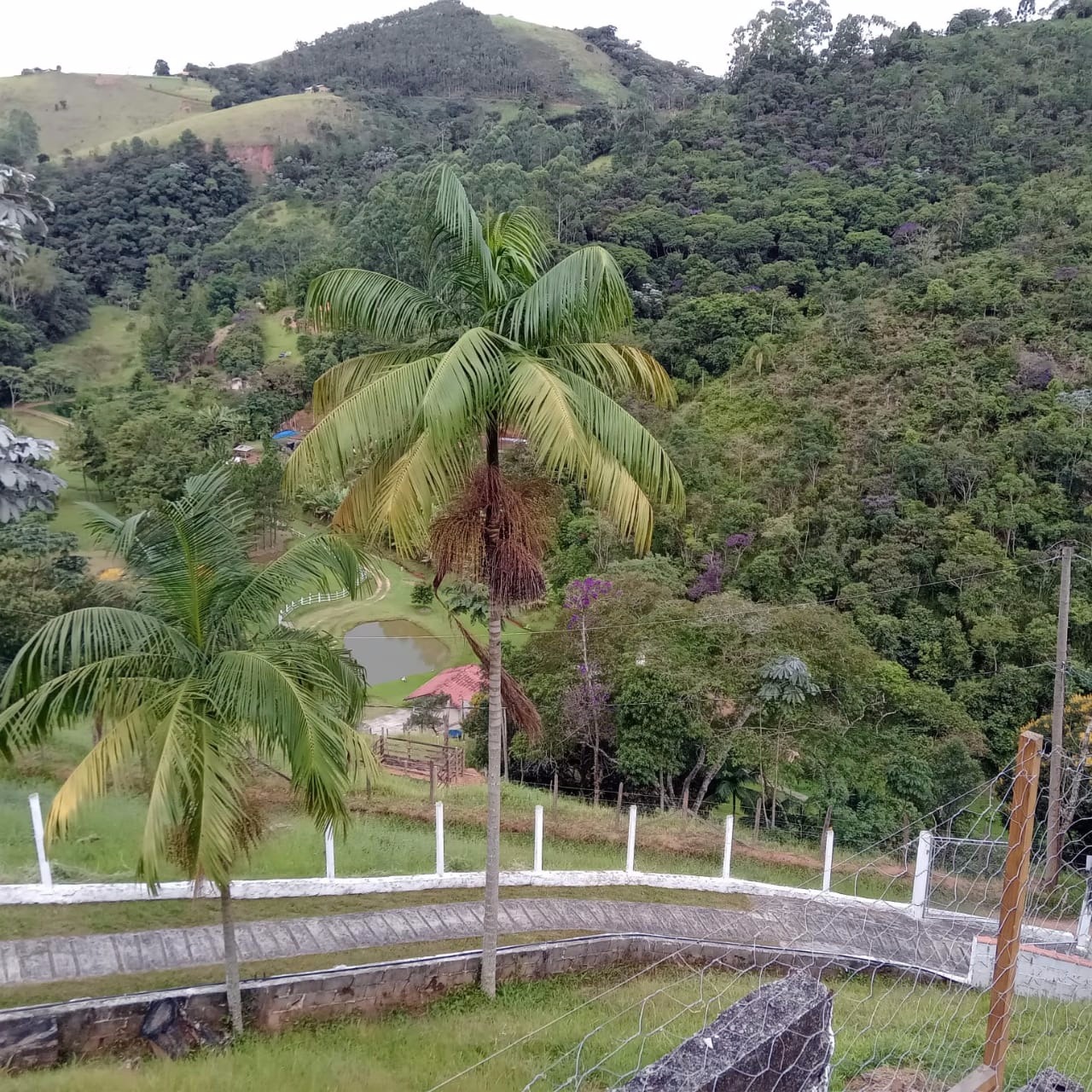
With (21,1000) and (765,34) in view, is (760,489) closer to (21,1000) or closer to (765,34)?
(21,1000)

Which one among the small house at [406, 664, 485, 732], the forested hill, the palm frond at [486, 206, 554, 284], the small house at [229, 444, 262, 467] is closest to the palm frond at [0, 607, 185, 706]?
the palm frond at [486, 206, 554, 284]

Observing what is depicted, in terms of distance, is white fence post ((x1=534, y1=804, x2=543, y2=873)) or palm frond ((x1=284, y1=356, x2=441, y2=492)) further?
white fence post ((x1=534, y1=804, x2=543, y2=873))

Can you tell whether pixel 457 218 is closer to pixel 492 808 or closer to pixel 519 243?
pixel 519 243

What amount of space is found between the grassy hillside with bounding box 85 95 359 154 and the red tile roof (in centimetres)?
8433

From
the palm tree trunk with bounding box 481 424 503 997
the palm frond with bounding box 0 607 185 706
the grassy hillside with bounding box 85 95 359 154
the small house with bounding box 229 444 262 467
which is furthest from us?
the grassy hillside with bounding box 85 95 359 154

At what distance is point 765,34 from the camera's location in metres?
66.1

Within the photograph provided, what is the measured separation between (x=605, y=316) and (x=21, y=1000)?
6.58 meters

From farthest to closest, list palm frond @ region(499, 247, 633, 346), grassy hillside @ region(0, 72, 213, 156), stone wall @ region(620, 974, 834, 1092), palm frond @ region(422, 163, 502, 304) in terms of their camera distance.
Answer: grassy hillside @ region(0, 72, 213, 156)
palm frond @ region(422, 163, 502, 304)
palm frond @ region(499, 247, 633, 346)
stone wall @ region(620, 974, 834, 1092)

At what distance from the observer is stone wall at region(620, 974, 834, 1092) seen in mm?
2820

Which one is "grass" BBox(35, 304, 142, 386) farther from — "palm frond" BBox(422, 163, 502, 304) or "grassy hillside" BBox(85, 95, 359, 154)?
"palm frond" BBox(422, 163, 502, 304)

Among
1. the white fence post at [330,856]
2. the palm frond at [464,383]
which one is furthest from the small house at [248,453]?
the palm frond at [464,383]

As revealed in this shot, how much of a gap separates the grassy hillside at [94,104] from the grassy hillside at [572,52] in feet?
142

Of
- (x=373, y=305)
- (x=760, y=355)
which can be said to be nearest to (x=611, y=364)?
(x=373, y=305)

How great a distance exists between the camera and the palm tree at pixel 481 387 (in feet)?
18.1
